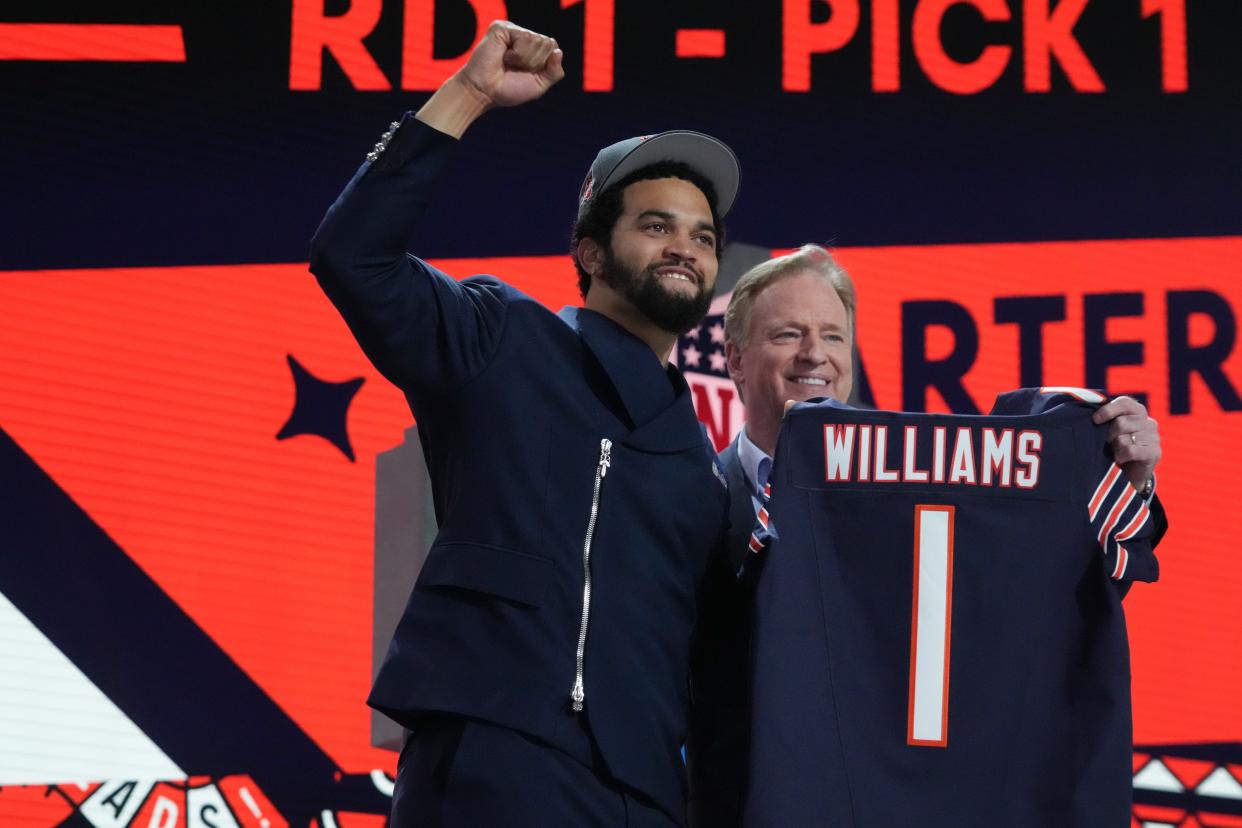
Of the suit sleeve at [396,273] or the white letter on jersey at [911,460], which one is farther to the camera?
the white letter on jersey at [911,460]

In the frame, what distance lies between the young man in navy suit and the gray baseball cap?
246 millimetres

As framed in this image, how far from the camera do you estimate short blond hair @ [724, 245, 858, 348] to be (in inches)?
82.7

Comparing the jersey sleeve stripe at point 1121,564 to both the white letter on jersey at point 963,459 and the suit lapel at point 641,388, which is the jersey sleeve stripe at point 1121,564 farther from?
the suit lapel at point 641,388

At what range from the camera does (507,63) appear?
1494mm

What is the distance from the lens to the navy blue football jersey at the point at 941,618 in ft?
5.17

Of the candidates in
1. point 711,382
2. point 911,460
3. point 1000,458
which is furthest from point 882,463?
point 711,382

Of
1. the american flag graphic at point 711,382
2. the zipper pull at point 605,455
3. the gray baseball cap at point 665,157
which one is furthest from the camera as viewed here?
the american flag graphic at point 711,382

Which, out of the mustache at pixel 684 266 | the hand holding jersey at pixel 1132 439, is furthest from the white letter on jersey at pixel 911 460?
the mustache at pixel 684 266

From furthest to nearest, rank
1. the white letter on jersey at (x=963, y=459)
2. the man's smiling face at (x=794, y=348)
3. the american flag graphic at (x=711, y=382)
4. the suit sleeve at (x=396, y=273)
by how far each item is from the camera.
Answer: the american flag graphic at (x=711, y=382)
the man's smiling face at (x=794, y=348)
the white letter on jersey at (x=963, y=459)
the suit sleeve at (x=396, y=273)

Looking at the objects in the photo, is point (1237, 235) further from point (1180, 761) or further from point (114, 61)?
point (114, 61)

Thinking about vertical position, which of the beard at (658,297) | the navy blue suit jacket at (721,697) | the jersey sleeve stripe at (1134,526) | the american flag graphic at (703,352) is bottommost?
the navy blue suit jacket at (721,697)

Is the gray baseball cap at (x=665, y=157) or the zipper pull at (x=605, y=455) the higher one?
the gray baseball cap at (x=665, y=157)

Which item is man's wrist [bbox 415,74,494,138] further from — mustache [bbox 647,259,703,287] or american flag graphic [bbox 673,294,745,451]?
american flag graphic [bbox 673,294,745,451]

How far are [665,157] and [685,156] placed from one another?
3cm
